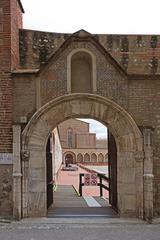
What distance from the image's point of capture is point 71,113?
1092 cm

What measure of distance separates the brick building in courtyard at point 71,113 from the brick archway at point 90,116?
26mm

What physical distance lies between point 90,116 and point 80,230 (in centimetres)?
322

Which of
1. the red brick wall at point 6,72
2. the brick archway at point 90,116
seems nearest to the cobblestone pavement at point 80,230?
the brick archway at point 90,116

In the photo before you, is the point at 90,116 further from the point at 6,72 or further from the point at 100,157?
the point at 100,157

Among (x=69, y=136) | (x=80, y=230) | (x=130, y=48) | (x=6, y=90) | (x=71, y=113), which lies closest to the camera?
(x=80, y=230)

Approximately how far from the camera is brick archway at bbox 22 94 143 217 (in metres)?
10.6

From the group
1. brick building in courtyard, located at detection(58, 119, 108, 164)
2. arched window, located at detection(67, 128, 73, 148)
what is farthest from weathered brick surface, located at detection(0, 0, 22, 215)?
arched window, located at detection(67, 128, 73, 148)

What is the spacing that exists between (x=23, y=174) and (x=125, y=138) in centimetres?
287

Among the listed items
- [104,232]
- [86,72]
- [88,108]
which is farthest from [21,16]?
[104,232]

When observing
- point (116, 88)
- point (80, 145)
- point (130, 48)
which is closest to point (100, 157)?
point (80, 145)

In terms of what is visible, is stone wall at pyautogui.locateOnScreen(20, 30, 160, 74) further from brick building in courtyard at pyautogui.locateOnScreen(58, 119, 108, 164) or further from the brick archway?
brick building in courtyard at pyautogui.locateOnScreen(58, 119, 108, 164)

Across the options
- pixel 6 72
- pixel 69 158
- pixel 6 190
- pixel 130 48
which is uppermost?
pixel 130 48

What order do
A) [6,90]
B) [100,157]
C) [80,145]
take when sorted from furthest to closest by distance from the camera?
[80,145], [100,157], [6,90]

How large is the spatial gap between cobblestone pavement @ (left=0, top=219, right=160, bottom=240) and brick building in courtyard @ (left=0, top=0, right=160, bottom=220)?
735 mm
